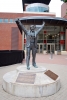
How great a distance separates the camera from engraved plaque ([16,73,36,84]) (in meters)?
5.60

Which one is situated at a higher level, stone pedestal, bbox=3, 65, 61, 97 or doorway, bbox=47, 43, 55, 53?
stone pedestal, bbox=3, 65, 61, 97

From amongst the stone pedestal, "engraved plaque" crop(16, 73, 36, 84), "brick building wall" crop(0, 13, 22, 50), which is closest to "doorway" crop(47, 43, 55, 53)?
"brick building wall" crop(0, 13, 22, 50)

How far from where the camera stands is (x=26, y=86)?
5.31m

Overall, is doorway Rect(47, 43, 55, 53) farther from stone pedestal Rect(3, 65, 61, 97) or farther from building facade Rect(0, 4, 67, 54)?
stone pedestal Rect(3, 65, 61, 97)

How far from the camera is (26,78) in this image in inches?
229

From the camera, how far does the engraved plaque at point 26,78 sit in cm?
560

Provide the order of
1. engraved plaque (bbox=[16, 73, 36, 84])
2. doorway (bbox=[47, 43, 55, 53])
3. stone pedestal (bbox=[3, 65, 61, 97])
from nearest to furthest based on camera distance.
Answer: stone pedestal (bbox=[3, 65, 61, 97]), engraved plaque (bbox=[16, 73, 36, 84]), doorway (bbox=[47, 43, 55, 53])

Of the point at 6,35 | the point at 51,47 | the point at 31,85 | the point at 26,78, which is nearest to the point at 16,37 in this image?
the point at 6,35

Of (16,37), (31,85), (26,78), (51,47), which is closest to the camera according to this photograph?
(31,85)

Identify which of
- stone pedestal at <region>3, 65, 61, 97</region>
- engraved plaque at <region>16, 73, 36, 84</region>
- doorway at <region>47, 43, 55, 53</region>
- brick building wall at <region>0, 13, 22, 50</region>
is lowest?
doorway at <region>47, 43, 55, 53</region>

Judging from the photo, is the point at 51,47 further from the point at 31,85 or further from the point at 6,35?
the point at 31,85

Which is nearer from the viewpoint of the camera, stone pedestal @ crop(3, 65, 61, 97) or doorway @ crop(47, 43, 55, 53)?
stone pedestal @ crop(3, 65, 61, 97)

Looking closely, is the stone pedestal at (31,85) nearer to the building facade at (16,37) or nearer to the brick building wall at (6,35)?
the building facade at (16,37)

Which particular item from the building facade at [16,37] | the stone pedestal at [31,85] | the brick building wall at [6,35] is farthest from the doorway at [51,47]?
the stone pedestal at [31,85]
